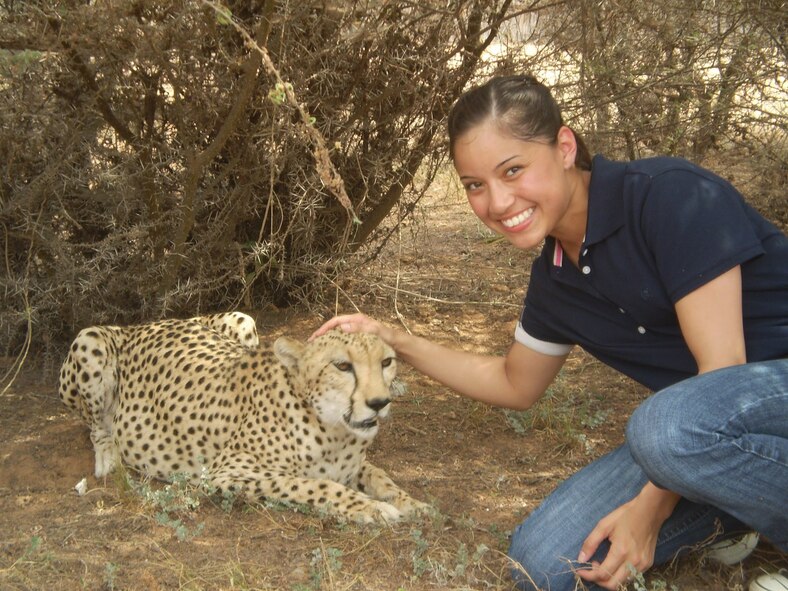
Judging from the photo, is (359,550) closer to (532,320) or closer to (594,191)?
(532,320)

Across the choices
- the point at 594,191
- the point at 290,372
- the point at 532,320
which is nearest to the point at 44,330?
the point at 290,372

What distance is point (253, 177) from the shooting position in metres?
4.03

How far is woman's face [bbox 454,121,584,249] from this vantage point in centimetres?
243

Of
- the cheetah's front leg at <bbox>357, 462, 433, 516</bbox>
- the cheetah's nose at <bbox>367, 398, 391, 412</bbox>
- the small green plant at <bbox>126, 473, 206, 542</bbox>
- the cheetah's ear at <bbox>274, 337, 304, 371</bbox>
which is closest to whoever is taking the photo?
the small green plant at <bbox>126, 473, 206, 542</bbox>

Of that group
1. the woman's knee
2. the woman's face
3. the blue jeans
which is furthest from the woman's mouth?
the woman's knee

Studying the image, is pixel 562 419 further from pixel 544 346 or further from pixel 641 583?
pixel 641 583

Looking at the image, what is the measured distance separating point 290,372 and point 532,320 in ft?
3.01

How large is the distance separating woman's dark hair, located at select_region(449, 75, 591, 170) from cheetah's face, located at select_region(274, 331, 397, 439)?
0.76m

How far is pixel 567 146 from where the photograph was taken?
255 centimetres

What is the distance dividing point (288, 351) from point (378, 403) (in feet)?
1.48

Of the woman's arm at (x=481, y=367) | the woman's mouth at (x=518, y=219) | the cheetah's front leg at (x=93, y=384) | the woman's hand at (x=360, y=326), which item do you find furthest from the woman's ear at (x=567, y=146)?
the cheetah's front leg at (x=93, y=384)

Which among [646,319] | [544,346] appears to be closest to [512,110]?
[646,319]

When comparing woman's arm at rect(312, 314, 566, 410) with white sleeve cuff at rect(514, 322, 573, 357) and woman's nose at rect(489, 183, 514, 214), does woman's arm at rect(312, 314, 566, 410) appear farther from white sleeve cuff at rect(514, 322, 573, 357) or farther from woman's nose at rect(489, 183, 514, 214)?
woman's nose at rect(489, 183, 514, 214)

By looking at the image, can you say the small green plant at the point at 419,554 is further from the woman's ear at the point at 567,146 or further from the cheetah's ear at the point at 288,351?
the woman's ear at the point at 567,146
